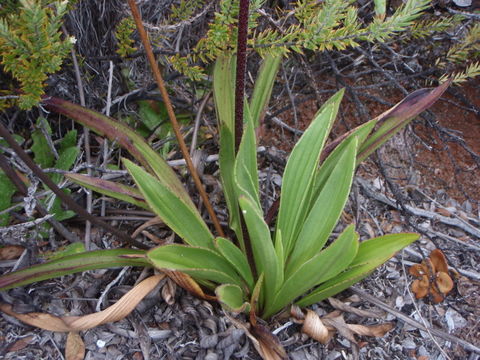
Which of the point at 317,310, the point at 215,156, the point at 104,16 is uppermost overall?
the point at 104,16

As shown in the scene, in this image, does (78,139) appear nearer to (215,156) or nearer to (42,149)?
(42,149)

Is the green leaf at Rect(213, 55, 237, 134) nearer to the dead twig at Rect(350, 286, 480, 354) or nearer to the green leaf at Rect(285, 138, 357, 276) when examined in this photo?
the green leaf at Rect(285, 138, 357, 276)

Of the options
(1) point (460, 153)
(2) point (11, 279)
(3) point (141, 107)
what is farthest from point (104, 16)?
(1) point (460, 153)

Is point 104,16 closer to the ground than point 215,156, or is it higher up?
higher up

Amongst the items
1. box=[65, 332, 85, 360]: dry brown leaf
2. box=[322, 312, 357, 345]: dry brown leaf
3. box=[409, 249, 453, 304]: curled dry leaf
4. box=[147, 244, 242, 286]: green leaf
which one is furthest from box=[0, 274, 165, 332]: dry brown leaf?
box=[409, 249, 453, 304]: curled dry leaf

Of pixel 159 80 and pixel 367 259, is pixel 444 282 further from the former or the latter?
pixel 159 80

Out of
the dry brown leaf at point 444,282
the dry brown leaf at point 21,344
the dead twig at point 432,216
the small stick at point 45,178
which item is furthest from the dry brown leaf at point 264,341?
the dead twig at point 432,216
